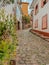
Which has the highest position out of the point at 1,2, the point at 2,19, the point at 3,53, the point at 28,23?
the point at 1,2

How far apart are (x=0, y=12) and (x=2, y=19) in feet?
0.83

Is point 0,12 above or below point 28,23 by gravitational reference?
above

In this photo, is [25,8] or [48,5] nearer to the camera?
[48,5]

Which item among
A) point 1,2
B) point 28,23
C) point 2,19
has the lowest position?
point 28,23

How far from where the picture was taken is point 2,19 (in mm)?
4926

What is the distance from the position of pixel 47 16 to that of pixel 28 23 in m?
21.9

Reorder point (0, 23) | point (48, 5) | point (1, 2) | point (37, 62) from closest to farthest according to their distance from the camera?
point (0, 23), point (37, 62), point (1, 2), point (48, 5)

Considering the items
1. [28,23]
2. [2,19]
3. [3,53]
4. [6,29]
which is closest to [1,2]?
[2,19]

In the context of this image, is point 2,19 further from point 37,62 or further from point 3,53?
point 3,53

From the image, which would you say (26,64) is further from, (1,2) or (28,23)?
(28,23)

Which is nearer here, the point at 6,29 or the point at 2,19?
the point at 6,29

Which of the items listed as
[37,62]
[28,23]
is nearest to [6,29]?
[37,62]

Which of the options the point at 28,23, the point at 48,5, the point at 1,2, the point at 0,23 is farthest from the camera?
the point at 28,23

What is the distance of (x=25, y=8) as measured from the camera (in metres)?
36.1
